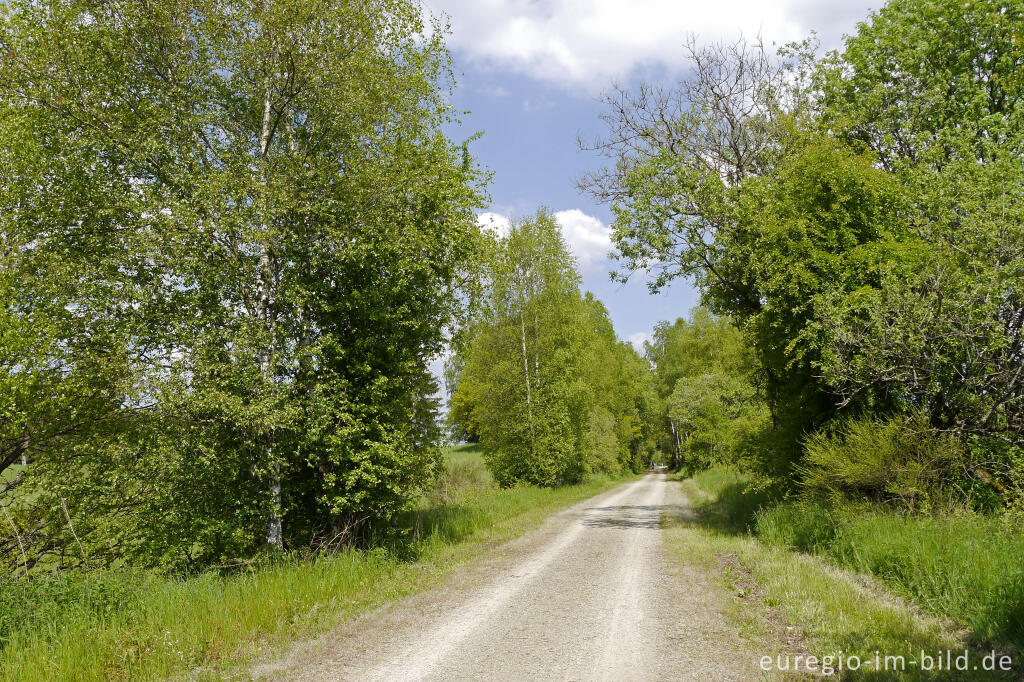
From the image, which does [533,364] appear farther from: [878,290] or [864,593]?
[864,593]

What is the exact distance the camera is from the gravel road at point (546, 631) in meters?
5.77

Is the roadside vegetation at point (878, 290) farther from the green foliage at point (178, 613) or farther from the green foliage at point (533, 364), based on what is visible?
the green foliage at point (533, 364)

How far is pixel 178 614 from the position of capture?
24.3ft

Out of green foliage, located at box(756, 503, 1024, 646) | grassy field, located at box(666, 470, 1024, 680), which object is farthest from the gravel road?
green foliage, located at box(756, 503, 1024, 646)

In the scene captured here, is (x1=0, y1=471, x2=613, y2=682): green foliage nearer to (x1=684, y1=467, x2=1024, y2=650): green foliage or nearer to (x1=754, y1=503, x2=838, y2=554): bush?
(x1=684, y1=467, x2=1024, y2=650): green foliage

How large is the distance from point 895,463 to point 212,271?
1347 cm

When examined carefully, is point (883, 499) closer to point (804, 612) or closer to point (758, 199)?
point (804, 612)

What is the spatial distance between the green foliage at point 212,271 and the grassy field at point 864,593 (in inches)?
295

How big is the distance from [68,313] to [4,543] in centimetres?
402

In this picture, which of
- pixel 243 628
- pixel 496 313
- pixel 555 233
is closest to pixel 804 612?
pixel 243 628

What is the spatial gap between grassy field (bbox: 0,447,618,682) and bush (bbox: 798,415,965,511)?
330 inches

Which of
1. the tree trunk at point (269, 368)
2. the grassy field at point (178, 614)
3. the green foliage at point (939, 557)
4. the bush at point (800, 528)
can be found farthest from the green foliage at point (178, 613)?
the green foliage at point (939, 557)

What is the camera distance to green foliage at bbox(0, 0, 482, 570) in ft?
31.8

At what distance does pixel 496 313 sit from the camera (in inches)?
1195
